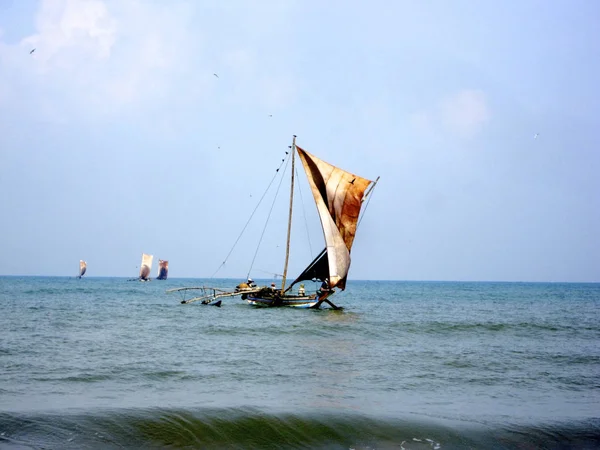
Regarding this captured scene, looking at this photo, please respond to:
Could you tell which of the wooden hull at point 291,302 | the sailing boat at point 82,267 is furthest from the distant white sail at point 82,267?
the wooden hull at point 291,302

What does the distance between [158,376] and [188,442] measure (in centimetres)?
521

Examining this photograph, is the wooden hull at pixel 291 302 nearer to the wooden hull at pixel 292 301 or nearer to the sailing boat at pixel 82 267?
the wooden hull at pixel 292 301

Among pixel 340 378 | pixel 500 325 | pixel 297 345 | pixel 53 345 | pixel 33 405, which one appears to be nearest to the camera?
pixel 33 405

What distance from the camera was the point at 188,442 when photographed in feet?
31.8

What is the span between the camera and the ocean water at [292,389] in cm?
1002

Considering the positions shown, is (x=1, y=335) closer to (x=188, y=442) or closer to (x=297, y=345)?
(x=297, y=345)

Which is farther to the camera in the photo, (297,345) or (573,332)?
(573,332)

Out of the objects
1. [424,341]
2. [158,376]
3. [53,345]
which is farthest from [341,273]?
[158,376]

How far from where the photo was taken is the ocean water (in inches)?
395

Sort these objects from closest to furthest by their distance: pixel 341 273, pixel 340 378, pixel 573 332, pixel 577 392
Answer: pixel 577 392 < pixel 340 378 < pixel 573 332 < pixel 341 273

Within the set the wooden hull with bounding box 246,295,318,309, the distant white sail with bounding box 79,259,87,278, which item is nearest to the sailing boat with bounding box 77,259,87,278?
the distant white sail with bounding box 79,259,87,278

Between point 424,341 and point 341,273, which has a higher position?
point 341,273

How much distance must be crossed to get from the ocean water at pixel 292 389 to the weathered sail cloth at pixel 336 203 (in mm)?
10046

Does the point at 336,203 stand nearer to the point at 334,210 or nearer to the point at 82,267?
the point at 334,210
